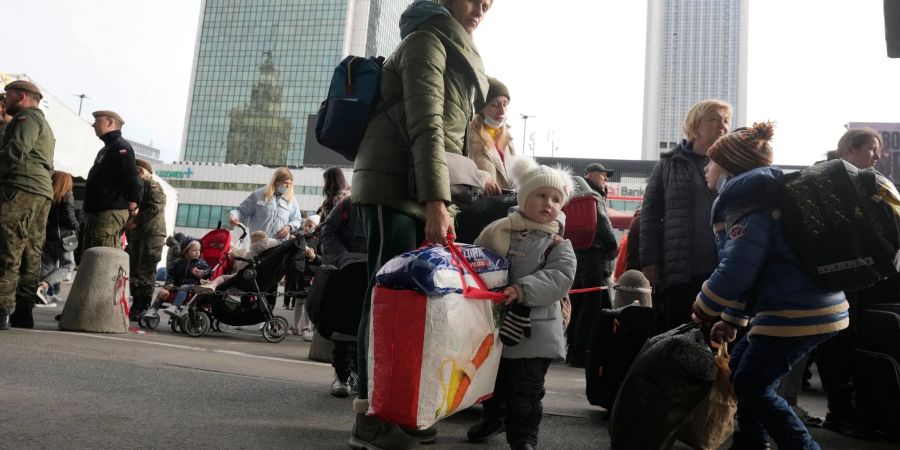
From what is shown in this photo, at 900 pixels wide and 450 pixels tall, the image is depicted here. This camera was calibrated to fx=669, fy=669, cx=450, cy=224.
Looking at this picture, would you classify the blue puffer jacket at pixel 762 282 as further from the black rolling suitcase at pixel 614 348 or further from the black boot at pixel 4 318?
the black boot at pixel 4 318

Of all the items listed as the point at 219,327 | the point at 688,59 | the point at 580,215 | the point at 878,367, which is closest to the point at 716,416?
the point at 878,367

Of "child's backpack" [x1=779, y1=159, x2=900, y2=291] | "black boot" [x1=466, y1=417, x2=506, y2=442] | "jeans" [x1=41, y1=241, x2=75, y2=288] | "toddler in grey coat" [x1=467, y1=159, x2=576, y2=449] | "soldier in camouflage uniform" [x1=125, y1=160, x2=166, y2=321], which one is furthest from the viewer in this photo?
"jeans" [x1=41, y1=241, x2=75, y2=288]

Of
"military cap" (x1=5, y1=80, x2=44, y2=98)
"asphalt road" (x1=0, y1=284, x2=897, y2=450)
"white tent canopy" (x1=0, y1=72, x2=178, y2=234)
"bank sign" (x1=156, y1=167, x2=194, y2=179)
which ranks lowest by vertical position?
"asphalt road" (x1=0, y1=284, x2=897, y2=450)

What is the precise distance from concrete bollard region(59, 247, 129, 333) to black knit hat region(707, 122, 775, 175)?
18.9 feet

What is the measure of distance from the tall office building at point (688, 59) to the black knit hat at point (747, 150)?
15798 centimetres

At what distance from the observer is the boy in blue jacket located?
2.66 meters

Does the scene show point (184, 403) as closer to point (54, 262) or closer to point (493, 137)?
point (493, 137)

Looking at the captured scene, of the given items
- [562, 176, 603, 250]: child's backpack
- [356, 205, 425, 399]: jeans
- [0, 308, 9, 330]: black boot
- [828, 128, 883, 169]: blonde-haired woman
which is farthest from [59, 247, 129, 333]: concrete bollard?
[828, 128, 883, 169]: blonde-haired woman

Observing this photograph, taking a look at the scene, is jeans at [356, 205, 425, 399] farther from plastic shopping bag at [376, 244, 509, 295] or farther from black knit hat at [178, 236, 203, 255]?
black knit hat at [178, 236, 203, 255]

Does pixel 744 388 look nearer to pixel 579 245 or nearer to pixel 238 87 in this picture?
pixel 579 245

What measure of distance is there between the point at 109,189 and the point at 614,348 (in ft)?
18.2

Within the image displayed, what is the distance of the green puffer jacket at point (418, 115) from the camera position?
2656mm

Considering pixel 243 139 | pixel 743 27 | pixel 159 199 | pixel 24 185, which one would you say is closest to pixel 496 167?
pixel 24 185

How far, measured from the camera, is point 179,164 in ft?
265
